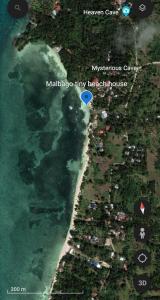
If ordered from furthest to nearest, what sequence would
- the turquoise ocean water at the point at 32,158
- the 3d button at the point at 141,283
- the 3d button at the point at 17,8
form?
the turquoise ocean water at the point at 32,158
the 3d button at the point at 17,8
the 3d button at the point at 141,283

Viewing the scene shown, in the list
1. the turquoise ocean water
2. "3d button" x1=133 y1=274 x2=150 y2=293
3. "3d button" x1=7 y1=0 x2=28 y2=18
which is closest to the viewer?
"3d button" x1=133 y1=274 x2=150 y2=293

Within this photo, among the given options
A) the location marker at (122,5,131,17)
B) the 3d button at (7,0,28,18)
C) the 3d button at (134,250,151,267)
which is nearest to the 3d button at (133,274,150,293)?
the 3d button at (134,250,151,267)

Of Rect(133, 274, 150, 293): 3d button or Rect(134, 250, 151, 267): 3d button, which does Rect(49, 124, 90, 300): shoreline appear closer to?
Rect(134, 250, 151, 267): 3d button

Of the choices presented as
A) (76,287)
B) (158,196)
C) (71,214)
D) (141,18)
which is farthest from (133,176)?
(141,18)

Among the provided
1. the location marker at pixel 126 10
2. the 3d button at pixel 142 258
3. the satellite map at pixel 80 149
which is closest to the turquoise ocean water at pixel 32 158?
the satellite map at pixel 80 149

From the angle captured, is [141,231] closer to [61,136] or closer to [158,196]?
[158,196]

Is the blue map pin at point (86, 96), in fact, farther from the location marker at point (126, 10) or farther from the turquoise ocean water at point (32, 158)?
the location marker at point (126, 10)

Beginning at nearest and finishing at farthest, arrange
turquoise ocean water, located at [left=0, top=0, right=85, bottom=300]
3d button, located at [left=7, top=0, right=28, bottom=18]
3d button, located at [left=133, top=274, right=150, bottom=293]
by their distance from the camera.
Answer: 1. 3d button, located at [left=133, top=274, right=150, bottom=293]
2. 3d button, located at [left=7, top=0, right=28, bottom=18]
3. turquoise ocean water, located at [left=0, top=0, right=85, bottom=300]
